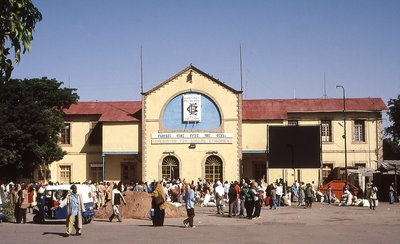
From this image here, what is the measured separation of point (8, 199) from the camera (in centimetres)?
2602

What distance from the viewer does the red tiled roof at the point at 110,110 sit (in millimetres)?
45594

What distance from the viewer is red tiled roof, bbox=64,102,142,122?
45.6 meters

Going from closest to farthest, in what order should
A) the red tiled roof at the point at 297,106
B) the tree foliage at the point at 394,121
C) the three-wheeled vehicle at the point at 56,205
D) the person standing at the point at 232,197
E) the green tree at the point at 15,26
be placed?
1. the green tree at the point at 15,26
2. the three-wheeled vehicle at the point at 56,205
3. the person standing at the point at 232,197
4. the red tiled roof at the point at 297,106
5. the tree foliage at the point at 394,121

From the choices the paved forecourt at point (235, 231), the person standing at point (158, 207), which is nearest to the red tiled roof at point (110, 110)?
the paved forecourt at point (235, 231)

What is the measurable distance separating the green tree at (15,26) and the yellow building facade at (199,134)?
3644cm

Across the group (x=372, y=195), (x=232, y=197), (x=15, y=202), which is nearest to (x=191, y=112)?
(x=372, y=195)

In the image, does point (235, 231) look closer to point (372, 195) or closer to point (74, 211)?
point (74, 211)

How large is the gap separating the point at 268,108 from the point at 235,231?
28591 mm

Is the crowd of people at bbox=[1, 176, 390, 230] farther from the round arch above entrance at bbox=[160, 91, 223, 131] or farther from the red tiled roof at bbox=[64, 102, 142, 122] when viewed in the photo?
the red tiled roof at bbox=[64, 102, 142, 122]

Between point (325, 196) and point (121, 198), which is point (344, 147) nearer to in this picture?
point (325, 196)

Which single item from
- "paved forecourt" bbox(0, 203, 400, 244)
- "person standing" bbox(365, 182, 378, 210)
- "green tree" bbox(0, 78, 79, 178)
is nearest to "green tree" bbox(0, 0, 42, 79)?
"paved forecourt" bbox(0, 203, 400, 244)

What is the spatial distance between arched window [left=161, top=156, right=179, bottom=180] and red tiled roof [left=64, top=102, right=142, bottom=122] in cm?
412

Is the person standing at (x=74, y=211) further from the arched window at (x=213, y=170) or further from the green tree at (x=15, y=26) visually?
the arched window at (x=213, y=170)

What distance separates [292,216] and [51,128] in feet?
73.0
